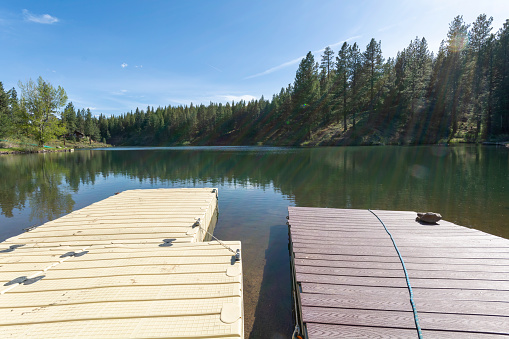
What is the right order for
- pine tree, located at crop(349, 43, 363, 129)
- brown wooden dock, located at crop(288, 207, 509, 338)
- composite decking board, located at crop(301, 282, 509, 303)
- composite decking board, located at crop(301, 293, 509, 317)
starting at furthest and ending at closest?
pine tree, located at crop(349, 43, 363, 129)
composite decking board, located at crop(301, 282, 509, 303)
composite decking board, located at crop(301, 293, 509, 317)
brown wooden dock, located at crop(288, 207, 509, 338)

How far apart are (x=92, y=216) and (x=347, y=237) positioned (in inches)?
325

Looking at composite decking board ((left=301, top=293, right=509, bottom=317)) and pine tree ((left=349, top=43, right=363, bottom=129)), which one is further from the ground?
pine tree ((left=349, top=43, right=363, bottom=129))

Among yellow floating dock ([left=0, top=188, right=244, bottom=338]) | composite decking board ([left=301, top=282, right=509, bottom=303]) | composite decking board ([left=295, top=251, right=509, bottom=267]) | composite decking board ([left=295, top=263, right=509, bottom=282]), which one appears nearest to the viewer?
yellow floating dock ([left=0, top=188, right=244, bottom=338])

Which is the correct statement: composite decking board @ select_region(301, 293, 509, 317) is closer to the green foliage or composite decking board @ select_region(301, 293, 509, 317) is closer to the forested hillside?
the forested hillside

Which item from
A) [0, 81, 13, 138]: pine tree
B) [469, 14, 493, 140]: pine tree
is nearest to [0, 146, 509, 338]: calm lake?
[0, 81, 13, 138]: pine tree

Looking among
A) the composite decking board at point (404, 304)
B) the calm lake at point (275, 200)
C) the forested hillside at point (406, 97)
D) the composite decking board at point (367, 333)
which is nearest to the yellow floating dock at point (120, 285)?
the composite decking board at point (367, 333)

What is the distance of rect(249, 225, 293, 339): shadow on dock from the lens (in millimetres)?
4195

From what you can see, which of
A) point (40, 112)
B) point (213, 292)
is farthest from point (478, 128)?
point (40, 112)

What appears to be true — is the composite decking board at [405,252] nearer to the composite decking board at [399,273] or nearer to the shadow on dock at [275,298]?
the composite decking board at [399,273]

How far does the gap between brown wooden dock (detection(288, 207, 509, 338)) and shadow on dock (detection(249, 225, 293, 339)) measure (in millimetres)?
497

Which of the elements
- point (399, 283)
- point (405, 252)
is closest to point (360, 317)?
point (399, 283)

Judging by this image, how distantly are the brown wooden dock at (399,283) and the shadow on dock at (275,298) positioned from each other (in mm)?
497

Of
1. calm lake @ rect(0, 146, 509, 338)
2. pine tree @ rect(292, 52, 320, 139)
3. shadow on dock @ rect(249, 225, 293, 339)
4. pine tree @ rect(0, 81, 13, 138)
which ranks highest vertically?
pine tree @ rect(292, 52, 320, 139)

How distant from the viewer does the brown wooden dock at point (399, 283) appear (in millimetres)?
3000
